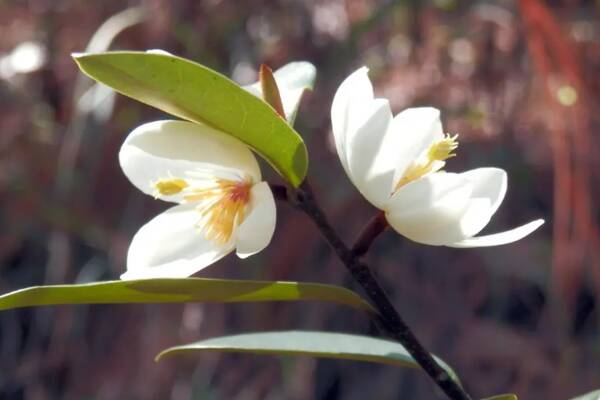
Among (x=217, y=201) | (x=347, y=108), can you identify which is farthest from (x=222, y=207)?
(x=347, y=108)

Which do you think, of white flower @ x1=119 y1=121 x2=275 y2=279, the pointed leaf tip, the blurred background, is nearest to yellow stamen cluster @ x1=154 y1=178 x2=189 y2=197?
white flower @ x1=119 y1=121 x2=275 y2=279

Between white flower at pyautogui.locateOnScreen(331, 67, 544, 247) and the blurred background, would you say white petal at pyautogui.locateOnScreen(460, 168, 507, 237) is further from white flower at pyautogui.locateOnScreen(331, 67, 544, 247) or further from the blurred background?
the blurred background

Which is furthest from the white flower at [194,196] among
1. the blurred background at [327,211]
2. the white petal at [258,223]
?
the blurred background at [327,211]

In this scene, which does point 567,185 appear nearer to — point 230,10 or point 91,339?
point 230,10

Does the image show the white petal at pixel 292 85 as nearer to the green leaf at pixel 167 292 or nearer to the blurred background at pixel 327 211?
the green leaf at pixel 167 292

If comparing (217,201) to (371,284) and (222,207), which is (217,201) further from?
(371,284)

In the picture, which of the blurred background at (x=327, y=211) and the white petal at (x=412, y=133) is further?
the blurred background at (x=327, y=211)
